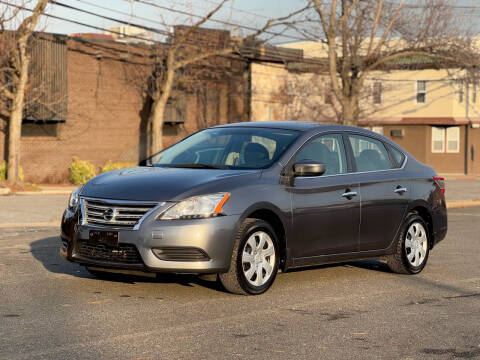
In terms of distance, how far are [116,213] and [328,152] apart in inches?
106

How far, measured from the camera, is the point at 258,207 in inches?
337

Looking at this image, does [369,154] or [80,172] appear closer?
[369,154]

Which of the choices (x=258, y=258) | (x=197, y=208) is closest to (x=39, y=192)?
(x=258, y=258)

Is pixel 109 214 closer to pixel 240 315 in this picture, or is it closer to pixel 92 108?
pixel 240 315

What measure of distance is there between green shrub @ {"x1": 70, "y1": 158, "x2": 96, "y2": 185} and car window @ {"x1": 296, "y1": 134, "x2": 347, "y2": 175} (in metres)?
23.5

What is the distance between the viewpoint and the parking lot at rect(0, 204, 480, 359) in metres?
6.39

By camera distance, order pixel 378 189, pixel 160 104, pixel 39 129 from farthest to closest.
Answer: pixel 160 104 → pixel 39 129 → pixel 378 189

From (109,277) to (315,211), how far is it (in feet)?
7.71

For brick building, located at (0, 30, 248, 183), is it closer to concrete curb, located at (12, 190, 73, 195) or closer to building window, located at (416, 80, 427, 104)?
concrete curb, located at (12, 190, 73, 195)

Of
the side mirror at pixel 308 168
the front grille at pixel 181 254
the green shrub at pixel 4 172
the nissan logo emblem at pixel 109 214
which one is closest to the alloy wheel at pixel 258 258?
the front grille at pixel 181 254

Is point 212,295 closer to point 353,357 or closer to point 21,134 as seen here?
point 353,357

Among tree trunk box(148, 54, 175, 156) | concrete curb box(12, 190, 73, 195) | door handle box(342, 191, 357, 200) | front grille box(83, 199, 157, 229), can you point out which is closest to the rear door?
door handle box(342, 191, 357, 200)

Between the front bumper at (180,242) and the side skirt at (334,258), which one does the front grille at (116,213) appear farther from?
the side skirt at (334,258)

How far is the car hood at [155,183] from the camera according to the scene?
27.1 feet
